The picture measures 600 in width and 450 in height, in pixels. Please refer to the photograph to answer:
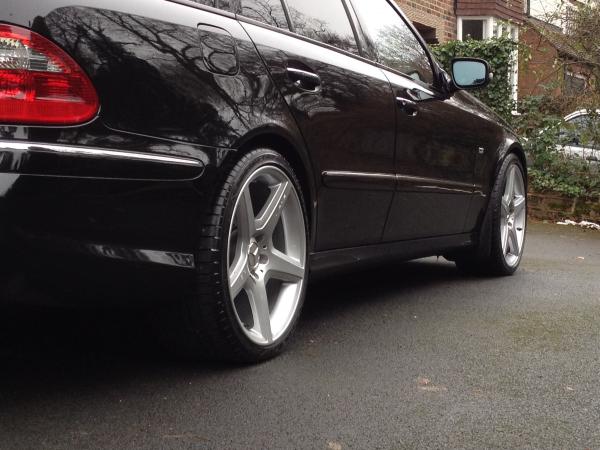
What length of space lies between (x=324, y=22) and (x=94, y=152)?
1.86 meters

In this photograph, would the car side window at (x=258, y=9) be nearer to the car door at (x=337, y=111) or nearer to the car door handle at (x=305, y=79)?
the car door at (x=337, y=111)

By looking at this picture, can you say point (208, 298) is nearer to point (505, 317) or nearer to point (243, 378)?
point (243, 378)

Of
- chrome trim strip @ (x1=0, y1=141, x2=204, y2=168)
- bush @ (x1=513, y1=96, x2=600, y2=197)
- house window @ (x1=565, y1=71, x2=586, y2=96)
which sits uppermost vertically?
chrome trim strip @ (x1=0, y1=141, x2=204, y2=168)

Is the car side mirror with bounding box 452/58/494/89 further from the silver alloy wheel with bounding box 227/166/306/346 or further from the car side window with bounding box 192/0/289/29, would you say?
the silver alloy wheel with bounding box 227/166/306/346

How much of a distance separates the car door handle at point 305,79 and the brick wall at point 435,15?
38.2 ft

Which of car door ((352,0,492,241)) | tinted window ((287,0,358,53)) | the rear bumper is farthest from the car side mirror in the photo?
the rear bumper

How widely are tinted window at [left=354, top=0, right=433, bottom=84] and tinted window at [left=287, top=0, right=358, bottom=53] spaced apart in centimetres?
23

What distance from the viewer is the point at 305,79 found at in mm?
3604

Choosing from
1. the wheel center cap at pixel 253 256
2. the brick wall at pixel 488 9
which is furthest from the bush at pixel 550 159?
the wheel center cap at pixel 253 256

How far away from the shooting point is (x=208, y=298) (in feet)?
9.90

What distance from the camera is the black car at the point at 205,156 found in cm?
251

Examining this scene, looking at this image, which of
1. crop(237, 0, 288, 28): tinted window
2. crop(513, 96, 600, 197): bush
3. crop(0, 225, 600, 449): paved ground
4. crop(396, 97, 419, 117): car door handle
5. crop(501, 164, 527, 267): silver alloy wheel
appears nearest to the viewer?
crop(0, 225, 600, 449): paved ground

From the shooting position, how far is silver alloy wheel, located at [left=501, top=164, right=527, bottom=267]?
19.8ft

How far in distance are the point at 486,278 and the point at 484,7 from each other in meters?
13.1
